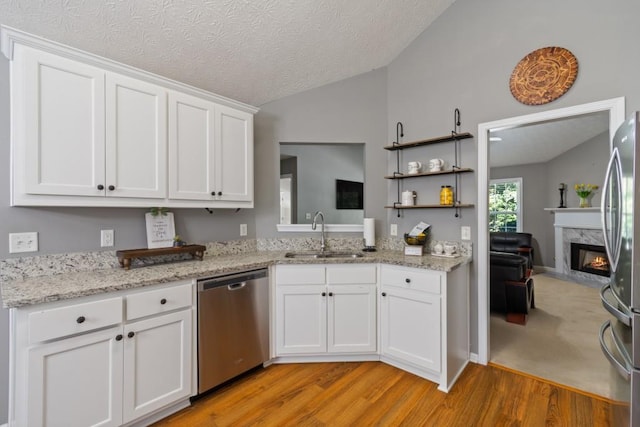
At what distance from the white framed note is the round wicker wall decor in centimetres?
297

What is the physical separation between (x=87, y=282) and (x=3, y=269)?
0.52m

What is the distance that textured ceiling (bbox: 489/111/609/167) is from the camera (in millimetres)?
5359

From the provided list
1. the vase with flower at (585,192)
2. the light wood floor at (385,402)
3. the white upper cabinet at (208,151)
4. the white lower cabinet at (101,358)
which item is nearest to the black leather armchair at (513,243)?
the vase with flower at (585,192)

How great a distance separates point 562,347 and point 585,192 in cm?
446

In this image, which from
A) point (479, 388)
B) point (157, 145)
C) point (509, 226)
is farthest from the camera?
point (509, 226)

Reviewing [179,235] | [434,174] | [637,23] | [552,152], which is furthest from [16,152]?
[552,152]

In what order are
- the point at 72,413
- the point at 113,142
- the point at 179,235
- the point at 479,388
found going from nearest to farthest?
the point at 72,413
the point at 113,142
the point at 479,388
the point at 179,235

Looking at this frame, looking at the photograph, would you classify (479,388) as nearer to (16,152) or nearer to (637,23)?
(637,23)

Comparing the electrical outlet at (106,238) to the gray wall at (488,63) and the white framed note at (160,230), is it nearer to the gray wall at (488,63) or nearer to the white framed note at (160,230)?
the white framed note at (160,230)

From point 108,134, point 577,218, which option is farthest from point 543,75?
point 577,218

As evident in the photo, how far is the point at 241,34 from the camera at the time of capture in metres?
2.14

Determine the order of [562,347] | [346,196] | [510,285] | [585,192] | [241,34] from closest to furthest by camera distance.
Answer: [241,34] < [562,347] < [510,285] < [346,196] < [585,192]

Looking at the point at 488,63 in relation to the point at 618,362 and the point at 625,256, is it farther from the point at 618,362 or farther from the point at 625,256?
the point at 618,362

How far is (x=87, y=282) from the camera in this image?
1.61 metres
